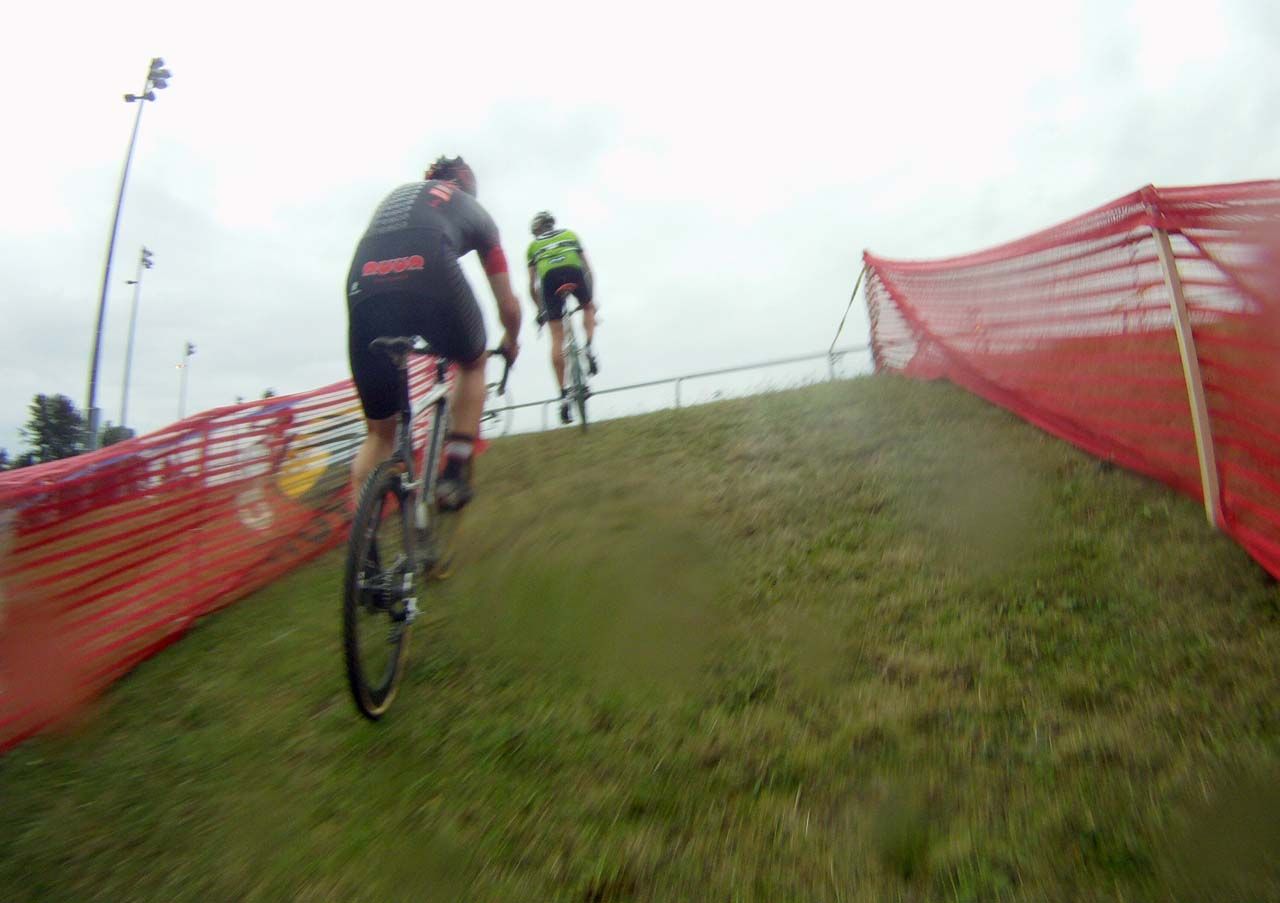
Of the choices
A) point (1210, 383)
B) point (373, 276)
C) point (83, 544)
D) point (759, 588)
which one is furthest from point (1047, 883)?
point (83, 544)

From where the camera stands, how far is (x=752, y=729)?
7.62ft

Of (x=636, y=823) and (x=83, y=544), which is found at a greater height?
(x=83, y=544)

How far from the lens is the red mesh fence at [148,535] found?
323 cm

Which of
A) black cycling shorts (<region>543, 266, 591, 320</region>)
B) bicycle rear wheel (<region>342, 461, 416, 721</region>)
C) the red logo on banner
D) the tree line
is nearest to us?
bicycle rear wheel (<region>342, 461, 416, 721</region>)

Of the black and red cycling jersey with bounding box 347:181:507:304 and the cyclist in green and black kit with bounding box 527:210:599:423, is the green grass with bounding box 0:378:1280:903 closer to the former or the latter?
the black and red cycling jersey with bounding box 347:181:507:304

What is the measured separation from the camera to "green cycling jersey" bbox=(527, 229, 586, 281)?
684 cm

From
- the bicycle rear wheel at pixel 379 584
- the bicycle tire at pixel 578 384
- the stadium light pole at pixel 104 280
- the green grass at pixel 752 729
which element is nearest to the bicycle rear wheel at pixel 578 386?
the bicycle tire at pixel 578 384

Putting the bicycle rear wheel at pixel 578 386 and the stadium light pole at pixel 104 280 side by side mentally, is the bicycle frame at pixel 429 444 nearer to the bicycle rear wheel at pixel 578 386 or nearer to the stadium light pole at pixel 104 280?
the bicycle rear wheel at pixel 578 386

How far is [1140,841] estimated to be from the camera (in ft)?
5.46

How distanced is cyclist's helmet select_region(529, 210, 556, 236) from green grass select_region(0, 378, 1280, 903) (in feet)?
12.8

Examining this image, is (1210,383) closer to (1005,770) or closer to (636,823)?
(1005,770)

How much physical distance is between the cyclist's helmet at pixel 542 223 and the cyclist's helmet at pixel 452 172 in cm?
364

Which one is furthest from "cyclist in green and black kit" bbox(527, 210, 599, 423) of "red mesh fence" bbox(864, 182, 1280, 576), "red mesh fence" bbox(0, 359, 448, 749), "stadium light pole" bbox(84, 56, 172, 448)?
"stadium light pole" bbox(84, 56, 172, 448)

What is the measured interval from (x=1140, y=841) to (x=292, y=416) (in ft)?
17.3
